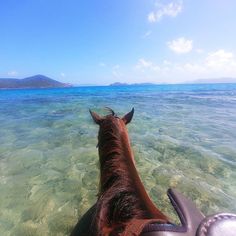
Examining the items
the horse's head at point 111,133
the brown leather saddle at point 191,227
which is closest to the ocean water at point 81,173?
the horse's head at point 111,133

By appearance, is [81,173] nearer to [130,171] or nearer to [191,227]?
[130,171]

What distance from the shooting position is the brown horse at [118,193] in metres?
1.37

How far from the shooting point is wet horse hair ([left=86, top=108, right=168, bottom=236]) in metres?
1.42

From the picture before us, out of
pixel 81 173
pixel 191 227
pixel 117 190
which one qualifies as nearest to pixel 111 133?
pixel 117 190

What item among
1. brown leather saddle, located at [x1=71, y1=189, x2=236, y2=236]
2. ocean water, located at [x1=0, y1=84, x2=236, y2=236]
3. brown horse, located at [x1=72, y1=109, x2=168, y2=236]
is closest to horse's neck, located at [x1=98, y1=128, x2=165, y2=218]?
brown horse, located at [x1=72, y1=109, x2=168, y2=236]

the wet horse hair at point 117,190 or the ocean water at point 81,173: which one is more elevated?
the wet horse hair at point 117,190

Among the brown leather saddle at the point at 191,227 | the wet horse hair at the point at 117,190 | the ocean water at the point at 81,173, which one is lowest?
the ocean water at the point at 81,173

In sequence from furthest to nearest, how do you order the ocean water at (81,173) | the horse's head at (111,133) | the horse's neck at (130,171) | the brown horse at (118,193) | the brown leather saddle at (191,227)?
the ocean water at (81,173) → the horse's head at (111,133) → the horse's neck at (130,171) → the brown horse at (118,193) → the brown leather saddle at (191,227)

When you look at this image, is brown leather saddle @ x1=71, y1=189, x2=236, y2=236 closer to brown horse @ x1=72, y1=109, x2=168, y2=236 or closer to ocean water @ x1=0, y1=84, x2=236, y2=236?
brown horse @ x1=72, y1=109, x2=168, y2=236

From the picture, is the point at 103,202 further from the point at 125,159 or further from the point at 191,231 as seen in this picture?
the point at 191,231

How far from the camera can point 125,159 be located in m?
1.92

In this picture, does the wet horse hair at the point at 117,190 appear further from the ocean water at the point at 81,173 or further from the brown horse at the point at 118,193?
the ocean water at the point at 81,173

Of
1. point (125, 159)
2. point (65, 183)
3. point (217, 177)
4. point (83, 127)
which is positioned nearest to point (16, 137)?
point (83, 127)

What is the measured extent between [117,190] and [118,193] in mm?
23
